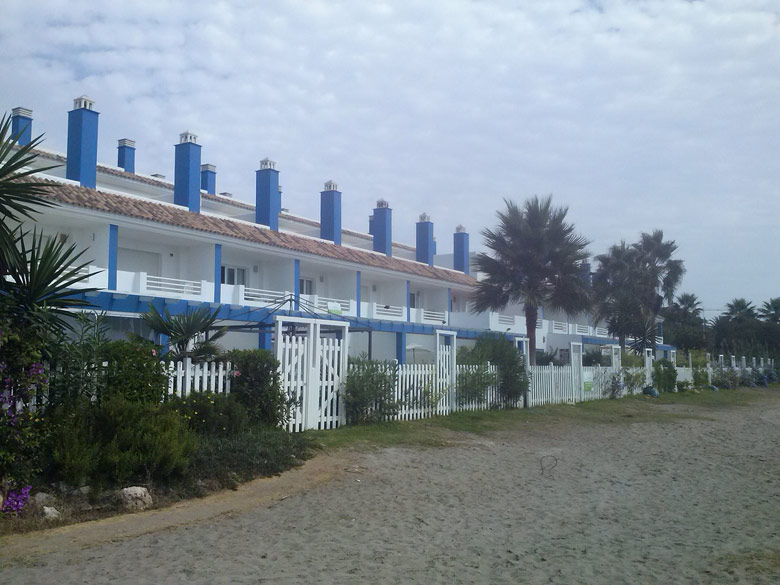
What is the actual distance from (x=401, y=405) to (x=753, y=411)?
15.8 metres

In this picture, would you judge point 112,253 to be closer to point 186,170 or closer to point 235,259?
point 186,170

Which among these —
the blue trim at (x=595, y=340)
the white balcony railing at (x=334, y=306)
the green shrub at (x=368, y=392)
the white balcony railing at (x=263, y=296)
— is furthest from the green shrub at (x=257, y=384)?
the blue trim at (x=595, y=340)

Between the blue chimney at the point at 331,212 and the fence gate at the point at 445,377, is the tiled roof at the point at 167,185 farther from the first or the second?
the fence gate at the point at 445,377

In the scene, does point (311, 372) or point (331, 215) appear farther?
point (331, 215)

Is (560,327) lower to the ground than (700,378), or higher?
higher

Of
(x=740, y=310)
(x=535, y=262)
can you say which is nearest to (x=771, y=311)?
(x=740, y=310)

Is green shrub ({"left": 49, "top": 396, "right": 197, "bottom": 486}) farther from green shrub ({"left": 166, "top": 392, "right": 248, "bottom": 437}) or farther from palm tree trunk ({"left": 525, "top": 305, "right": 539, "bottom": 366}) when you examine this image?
palm tree trunk ({"left": 525, "top": 305, "right": 539, "bottom": 366})

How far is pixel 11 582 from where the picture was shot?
5.09 metres

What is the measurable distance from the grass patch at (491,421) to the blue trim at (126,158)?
84.2 ft

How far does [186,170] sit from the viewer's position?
2666 cm

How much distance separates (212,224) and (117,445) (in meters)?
18.8

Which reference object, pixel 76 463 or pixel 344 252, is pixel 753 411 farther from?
pixel 76 463

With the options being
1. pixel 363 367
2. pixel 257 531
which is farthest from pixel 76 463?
pixel 363 367

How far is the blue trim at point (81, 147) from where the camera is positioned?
75.8 ft
